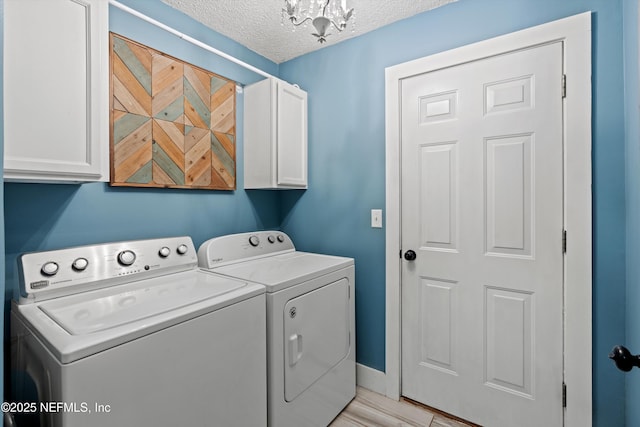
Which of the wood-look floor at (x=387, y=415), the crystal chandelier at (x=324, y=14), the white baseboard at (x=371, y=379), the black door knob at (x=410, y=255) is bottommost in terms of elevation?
the wood-look floor at (x=387, y=415)

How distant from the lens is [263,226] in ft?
8.04

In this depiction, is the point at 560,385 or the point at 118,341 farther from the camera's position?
the point at 560,385

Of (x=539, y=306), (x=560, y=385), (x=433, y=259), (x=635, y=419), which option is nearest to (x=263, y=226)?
(x=433, y=259)

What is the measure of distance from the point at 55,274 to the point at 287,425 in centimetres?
121

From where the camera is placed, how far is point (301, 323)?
157cm

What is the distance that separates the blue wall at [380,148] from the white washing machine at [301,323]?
258mm

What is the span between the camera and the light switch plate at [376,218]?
2068 mm

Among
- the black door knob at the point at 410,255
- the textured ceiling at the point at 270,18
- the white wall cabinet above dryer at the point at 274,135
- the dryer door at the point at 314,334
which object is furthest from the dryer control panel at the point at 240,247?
the textured ceiling at the point at 270,18

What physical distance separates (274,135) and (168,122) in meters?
0.65

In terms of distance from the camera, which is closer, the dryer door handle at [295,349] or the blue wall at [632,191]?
the blue wall at [632,191]

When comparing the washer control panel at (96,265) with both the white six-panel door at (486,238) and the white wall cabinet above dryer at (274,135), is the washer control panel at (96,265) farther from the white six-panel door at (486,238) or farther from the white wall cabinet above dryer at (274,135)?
the white six-panel door at (486,238)

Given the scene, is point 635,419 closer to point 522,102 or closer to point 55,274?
point 522,102

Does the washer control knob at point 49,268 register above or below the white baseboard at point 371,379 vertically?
above

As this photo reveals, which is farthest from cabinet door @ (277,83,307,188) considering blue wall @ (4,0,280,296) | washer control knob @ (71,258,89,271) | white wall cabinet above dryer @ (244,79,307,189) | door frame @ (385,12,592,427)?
door frame @ (385,12,592,427)
